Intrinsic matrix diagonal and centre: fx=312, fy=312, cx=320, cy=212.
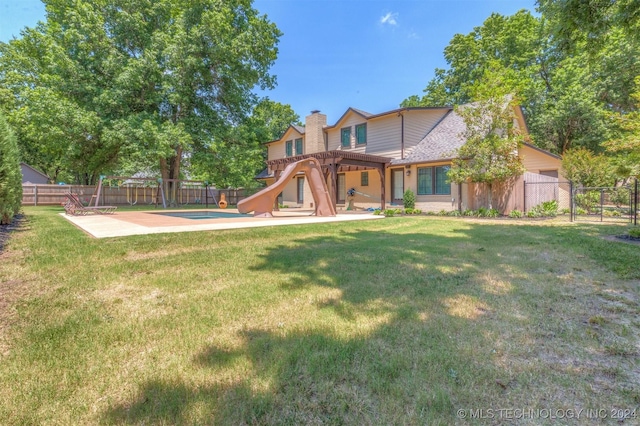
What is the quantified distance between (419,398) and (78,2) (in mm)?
26592

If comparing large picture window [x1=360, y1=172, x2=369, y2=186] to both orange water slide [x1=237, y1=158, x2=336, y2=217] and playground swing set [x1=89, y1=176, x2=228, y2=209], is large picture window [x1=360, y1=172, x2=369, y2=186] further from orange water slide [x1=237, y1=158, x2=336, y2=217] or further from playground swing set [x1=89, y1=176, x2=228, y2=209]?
playground swing set [x1=89, y1=176, x2=228, y2=209]

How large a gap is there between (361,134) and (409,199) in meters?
5.73

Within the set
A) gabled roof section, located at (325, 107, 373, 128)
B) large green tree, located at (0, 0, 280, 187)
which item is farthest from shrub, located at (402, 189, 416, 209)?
large green tree, located at (0, 0, 280, 187)

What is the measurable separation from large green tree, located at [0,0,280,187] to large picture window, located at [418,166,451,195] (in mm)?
12875

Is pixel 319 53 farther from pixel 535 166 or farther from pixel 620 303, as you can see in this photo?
pixel 620 303

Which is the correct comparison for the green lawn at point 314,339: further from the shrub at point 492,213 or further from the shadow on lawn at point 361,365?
the shrub at point 492,213

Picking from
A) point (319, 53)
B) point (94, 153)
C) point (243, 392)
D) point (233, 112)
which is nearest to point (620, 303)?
point (243, 392)

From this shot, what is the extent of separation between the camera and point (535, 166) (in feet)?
58.5

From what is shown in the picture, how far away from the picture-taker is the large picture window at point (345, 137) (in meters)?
20.3

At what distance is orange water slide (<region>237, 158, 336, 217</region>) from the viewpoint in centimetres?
1349

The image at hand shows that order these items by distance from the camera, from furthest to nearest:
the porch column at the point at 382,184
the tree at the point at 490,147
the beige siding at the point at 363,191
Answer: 1. the beige siding at the point at 363,191
2. the porch column at the point at 382,184
3. the tree at the point at 490,147

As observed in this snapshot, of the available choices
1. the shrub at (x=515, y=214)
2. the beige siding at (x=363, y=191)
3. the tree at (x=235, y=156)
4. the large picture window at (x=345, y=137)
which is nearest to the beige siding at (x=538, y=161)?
the shrub at (x=515, y=214)

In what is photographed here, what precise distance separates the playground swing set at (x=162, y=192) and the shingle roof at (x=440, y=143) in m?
12.5

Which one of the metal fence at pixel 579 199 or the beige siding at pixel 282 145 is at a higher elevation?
the beige siding at pixel 282 145
